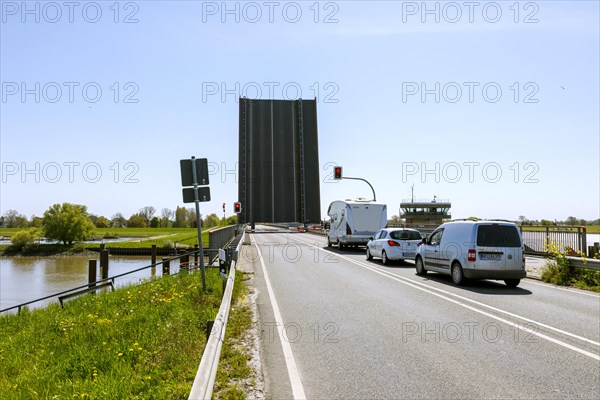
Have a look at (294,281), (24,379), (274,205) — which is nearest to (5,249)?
(274,205)

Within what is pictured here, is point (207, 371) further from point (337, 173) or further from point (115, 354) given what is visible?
point (337, 173)

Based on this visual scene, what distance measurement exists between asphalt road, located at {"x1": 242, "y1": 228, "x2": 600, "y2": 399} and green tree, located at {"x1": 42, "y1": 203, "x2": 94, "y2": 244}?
72059mm

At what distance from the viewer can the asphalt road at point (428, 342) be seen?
475 centimetres

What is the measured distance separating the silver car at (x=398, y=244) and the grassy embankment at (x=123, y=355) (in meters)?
10.00

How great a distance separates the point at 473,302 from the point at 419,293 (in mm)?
1451

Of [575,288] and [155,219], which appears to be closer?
[575,288]

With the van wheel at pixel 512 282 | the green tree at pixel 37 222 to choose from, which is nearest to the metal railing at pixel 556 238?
the van wheel at pixel 512 282

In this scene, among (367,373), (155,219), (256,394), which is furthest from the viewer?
(155,219)

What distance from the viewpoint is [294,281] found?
540 inches

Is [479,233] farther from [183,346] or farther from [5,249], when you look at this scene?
[5,249]

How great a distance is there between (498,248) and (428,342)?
6.78m

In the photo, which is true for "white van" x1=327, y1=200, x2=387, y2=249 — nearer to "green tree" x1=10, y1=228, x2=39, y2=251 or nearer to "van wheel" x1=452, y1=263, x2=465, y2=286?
"van wheel" x1=452, y1=263, x2=465, y2=286

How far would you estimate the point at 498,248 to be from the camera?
12406 millimetres

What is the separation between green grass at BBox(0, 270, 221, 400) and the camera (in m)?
4.68
